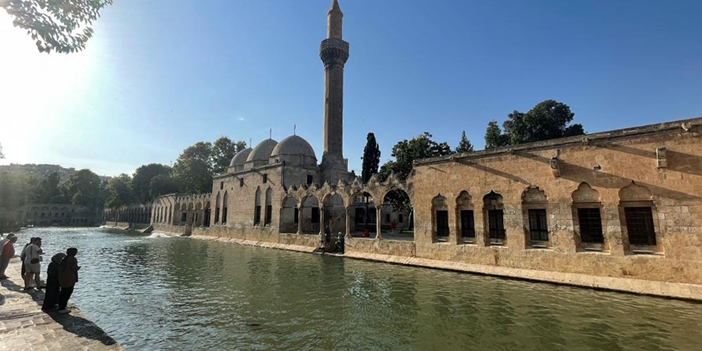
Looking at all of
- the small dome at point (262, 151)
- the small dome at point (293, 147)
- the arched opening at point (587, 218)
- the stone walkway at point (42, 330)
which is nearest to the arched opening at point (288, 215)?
the small dome at point (293, 147)

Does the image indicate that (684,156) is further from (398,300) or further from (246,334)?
(246,334)

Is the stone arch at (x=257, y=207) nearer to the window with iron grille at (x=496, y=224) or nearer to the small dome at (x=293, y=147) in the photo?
the small dome at (x=293, y=147)

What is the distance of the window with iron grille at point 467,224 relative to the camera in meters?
15.2

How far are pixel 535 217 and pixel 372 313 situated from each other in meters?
9.08

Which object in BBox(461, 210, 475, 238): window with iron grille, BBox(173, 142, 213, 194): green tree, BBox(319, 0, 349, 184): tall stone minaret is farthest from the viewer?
BBox(173, 142, 213, 194): green tree

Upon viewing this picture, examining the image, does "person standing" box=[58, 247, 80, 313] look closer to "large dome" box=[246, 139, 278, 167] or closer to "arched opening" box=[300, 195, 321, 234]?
"arched opening" box=[300, 195, 321, 234]

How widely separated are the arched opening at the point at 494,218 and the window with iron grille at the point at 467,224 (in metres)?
0.83

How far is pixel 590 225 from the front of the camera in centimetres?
1186

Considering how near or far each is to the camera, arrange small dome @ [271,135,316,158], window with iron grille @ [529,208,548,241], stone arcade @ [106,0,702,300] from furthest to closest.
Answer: small dome @ [271,135,316,158], window with iron grille @ [529,208,548,241], stone arcade @ [106,0,702,300]

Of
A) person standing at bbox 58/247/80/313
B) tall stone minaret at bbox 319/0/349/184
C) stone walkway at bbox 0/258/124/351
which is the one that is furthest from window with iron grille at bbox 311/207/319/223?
person standing at bbox 58/247/80/313

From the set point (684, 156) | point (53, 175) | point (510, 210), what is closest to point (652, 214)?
point (684, 156)

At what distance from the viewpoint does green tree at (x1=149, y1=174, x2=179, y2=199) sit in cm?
5612

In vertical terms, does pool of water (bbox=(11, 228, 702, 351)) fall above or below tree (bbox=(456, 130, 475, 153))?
below

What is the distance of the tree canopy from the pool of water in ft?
78.2
